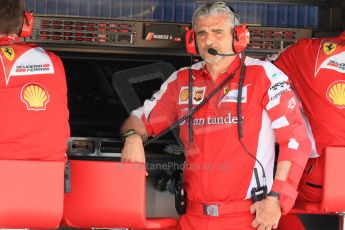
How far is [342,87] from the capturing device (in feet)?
11.6

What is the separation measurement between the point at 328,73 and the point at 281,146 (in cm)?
53

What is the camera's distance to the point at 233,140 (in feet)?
10.7

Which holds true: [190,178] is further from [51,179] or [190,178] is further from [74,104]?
[74,104]

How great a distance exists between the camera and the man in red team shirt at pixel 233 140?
3178mm

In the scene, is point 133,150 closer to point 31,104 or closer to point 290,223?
point 31,104

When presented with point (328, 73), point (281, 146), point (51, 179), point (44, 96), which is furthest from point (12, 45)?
point (328, 73)

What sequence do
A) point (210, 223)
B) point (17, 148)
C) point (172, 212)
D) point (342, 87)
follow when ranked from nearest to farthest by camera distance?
point (17, 148), point (210, 223), point (342, 87), point (172, 212)

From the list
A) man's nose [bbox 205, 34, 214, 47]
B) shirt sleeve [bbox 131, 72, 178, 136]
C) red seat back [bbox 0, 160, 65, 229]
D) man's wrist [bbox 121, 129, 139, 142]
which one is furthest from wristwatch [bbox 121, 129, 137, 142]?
man's nose [bbox 205, 34, 214, 47]

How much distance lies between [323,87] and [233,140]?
56 centimetres

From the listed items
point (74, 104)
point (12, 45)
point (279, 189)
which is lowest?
point (279, 189)

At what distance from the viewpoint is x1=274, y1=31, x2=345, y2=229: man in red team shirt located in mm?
3516

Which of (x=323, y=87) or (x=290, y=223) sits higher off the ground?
(x=323, y=87)

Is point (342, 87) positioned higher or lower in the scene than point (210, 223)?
higher

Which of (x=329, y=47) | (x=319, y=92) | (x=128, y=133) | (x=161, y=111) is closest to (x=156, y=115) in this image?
(x=161, y=111)
